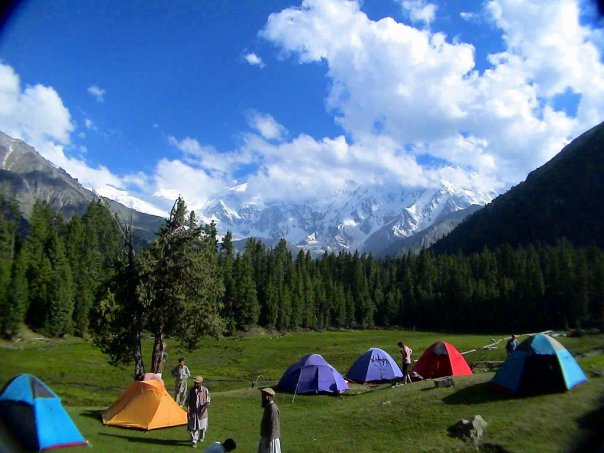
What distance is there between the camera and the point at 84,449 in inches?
625

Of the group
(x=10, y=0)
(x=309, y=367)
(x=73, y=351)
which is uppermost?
(x=10, y=0)

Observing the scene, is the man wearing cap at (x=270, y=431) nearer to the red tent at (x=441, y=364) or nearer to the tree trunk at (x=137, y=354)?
the tree trunk at (x=137, y=354)

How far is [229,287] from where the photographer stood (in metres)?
120

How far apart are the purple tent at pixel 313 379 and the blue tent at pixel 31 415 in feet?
54.1

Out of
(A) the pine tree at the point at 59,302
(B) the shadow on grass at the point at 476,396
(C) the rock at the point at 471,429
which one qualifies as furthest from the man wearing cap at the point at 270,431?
(A) the pine tree at the point at 59,302

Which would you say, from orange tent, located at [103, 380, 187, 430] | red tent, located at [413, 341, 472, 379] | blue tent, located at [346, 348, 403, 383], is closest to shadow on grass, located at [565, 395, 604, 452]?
red tent, located at [413, 341, 472, 379]

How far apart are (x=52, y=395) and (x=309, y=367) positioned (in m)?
18.0

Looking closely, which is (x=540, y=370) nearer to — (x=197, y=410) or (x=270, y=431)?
(x=270, y=431)

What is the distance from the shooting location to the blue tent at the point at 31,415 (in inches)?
578

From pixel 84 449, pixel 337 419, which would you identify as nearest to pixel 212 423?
pixel 337 419

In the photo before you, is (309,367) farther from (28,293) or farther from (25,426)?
(28,293)

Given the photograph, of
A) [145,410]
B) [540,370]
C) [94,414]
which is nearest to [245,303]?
[94,414]

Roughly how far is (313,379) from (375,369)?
5106mm

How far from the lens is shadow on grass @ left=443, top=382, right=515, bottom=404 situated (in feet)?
63.5
